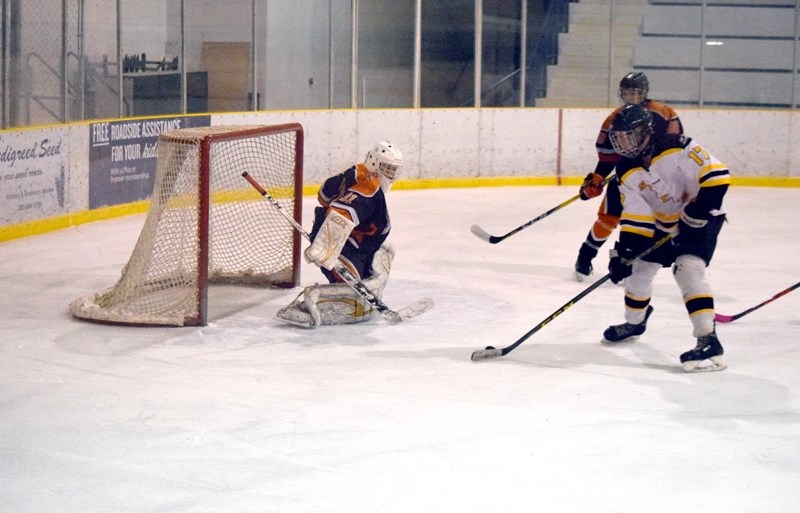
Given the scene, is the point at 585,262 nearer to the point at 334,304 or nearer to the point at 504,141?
the point at 334,304

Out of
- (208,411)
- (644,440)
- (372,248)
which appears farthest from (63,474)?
(372,248)

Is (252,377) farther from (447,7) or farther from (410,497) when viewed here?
(447,7)

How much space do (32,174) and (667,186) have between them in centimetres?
435

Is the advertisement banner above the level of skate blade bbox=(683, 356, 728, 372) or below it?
above

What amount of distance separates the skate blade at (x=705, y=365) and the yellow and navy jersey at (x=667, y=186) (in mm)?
466

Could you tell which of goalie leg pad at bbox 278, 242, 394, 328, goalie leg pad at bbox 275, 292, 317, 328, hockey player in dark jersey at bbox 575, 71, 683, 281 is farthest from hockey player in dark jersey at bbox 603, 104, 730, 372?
hockey player in dark jersey at bbox 575, 71, 683, 281

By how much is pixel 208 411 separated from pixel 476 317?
5.86 ft

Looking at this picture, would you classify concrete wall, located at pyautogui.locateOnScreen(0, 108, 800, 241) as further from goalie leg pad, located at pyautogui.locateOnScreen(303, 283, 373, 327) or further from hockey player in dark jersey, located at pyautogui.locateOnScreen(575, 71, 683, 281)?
goalie leg pad, located at pyautogui.locateOnScreen(303, 283, 373, 327)

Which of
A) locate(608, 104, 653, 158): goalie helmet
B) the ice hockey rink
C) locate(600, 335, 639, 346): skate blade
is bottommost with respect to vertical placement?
the ice hockey rink

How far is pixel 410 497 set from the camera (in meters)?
3.04

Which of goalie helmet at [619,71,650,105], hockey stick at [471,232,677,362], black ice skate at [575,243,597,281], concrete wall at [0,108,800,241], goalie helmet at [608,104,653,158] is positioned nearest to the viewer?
goalie helmet at [608,104,653,158]

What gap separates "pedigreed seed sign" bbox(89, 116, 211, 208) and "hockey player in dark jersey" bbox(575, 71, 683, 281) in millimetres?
3264

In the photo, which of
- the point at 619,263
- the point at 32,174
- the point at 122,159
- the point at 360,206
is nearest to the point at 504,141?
the point at 122,159

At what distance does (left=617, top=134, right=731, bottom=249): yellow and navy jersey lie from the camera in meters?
4.22
